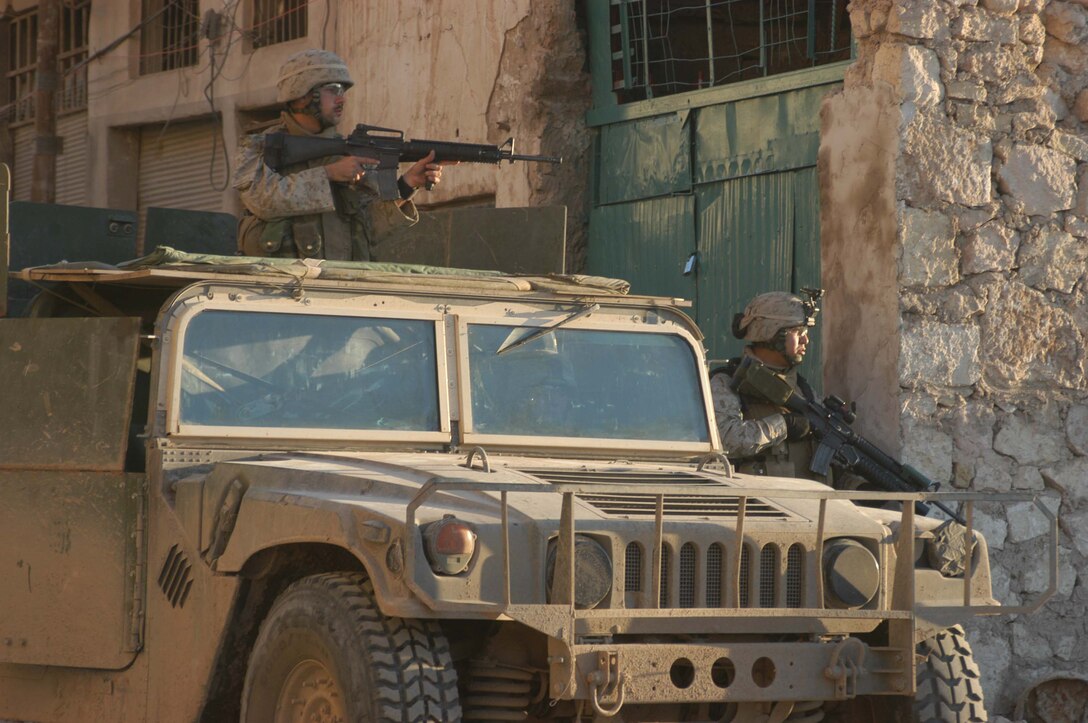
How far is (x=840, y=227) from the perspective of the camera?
7797 mm

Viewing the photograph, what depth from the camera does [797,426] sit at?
23.9ft

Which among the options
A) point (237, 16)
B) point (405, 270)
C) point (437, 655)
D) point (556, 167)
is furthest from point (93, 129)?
point (437, 655)

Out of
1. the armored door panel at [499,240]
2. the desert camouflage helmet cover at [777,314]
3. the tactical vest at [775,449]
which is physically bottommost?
the tactical vest at [775,449]

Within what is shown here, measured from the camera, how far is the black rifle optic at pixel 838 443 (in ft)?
23.6

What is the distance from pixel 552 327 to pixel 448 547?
146cm

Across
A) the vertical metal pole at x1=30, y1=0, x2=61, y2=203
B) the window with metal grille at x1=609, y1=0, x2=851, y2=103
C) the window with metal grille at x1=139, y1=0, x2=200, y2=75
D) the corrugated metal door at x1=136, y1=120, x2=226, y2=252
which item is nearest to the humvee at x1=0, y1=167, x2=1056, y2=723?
the window with metal grille at x1=609, y1=0, x2=851, y2=103

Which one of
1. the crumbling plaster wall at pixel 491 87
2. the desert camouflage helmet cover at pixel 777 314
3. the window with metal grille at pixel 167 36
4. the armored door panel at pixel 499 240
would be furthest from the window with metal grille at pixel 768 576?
the window with metal grille at pixel 167 36

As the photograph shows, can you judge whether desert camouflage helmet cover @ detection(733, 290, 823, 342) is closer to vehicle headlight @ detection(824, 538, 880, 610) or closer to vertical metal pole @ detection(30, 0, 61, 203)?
vehicle headlight @ detection(824, 538, 880, 610)

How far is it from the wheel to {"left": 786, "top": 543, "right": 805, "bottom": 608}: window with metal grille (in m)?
0.93

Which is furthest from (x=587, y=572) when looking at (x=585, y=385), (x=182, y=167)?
(x=182, y=167)

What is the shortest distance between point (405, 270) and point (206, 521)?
3.74 ft

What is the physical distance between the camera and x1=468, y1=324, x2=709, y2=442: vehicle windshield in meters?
5.50

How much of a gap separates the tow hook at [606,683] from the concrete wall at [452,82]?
18.2 feet

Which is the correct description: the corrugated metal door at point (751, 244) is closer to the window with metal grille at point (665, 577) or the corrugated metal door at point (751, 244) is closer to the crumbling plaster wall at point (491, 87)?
the crumbling plaster wall at point (491, 87)
